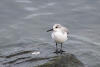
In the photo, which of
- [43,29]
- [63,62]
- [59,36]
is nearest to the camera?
[63,62]

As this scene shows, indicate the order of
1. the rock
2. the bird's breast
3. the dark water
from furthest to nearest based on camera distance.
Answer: the dark water → the bird's breast → the rock

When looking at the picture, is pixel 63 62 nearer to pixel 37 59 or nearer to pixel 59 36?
pixel 37 59

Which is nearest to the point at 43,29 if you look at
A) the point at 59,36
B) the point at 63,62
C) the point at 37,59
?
the point at 59,36

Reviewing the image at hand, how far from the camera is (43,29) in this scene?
15961 mm

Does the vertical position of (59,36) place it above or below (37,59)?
above

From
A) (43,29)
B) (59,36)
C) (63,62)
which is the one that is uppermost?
(43,29)

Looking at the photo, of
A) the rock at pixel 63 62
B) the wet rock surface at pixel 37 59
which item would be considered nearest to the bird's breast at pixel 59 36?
the wet rock surface at pixel 37 59

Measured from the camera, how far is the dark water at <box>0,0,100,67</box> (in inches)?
471

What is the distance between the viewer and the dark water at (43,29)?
1195 cm

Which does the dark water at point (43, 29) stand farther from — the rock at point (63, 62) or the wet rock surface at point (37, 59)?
the rock at point (63, 62)

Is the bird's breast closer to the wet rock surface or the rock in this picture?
the wet rock surface

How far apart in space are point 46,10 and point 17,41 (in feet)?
12.8

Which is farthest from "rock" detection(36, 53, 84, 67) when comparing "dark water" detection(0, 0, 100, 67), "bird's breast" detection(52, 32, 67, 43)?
"bird's breast" detection(52, 32, 67, 43)

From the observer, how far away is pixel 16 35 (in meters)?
15.3
